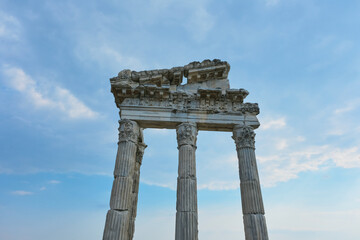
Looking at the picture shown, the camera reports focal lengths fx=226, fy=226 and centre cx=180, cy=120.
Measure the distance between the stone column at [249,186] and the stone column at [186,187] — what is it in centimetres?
249

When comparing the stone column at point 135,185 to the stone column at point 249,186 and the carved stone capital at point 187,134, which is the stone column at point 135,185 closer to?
the carved stone capital at point 187,134

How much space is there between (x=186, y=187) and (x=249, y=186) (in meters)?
3.24

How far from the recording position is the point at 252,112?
13398 mm

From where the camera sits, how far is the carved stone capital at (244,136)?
12.6 metres

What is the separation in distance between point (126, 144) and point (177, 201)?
12.8 feet

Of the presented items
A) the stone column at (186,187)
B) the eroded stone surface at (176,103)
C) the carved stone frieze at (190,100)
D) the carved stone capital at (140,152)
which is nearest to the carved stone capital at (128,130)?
the eroded stone surface at (176,103)

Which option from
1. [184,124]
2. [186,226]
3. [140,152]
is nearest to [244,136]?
[184,124]

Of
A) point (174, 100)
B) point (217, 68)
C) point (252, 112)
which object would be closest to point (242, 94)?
point (252, 112)

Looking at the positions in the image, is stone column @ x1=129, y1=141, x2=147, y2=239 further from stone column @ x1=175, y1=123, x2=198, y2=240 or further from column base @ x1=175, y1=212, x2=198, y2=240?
column base @ x1=175, y1=212, x2=198, y2=240

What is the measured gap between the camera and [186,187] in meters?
11.1

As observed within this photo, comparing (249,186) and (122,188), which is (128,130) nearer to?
(122,188)

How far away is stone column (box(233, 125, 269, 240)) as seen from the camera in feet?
34.6

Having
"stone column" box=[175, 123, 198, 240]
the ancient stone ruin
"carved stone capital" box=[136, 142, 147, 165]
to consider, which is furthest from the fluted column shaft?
"carved stone capital" box=[136, 142, 147, 165]

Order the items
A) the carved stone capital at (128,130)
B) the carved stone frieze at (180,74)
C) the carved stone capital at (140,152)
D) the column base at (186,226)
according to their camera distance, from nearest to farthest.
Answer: the column base at (186,226) → the carved stone capital at (128,130) → the carved stone frieze at (180,74) → the carved stone capital at (140,152)
